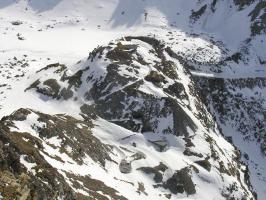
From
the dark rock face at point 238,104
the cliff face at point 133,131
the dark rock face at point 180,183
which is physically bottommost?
the dark rock face at point 238,104

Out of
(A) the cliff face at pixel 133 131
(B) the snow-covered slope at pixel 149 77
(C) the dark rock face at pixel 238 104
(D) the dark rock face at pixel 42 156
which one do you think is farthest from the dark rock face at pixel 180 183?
(C) the dark rock face at pixel 238 104

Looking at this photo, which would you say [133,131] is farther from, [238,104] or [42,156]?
[238,104]

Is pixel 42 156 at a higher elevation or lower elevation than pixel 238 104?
higher

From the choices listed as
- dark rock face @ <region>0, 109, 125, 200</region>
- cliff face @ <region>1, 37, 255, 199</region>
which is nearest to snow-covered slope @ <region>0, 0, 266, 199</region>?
cliff face @ <region>1, 37, 255, 199</region>

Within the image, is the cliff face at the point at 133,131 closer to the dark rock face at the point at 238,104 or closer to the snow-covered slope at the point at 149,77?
the snow-covered slope at the point at 149,77

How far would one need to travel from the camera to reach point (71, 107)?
6881 centimetres

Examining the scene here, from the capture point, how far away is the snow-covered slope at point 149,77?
63.7 m

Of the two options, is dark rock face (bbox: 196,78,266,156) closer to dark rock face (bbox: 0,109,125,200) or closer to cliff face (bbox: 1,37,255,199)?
cliff face (bbox: 1,37,255,199)

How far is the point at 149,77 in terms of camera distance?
72.2m

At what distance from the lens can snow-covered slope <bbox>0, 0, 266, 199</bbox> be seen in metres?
63.7

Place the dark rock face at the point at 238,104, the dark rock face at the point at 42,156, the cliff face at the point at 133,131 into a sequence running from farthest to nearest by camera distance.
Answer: the dark rock face at the point at 238,104 → the cliff face at the point at 133,131 → the dark rock face at the point at 42,156

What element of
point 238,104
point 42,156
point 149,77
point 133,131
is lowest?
point 238,104

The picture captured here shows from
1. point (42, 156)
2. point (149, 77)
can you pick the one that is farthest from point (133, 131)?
point (42, 156)

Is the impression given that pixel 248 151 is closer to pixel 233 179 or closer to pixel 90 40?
pixel 233 179
